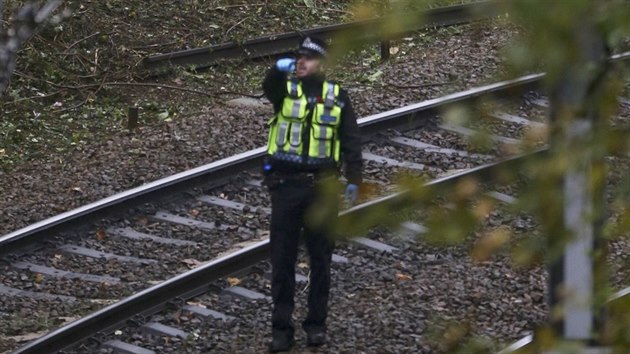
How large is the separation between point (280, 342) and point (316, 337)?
0.75ft

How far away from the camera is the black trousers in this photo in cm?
749

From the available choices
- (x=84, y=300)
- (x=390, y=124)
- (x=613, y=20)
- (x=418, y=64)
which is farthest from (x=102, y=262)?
(x=613, y=20)

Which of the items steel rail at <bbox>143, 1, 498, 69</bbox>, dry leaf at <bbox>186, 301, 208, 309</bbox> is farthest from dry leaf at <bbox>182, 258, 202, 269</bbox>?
steel rail at <bbox>143, 1, 498, 69</bbox>

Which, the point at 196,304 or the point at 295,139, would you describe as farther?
the point at 196,304

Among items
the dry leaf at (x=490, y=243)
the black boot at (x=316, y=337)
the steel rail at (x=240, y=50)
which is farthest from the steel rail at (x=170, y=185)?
the dry leaf at (x=490, y=243)

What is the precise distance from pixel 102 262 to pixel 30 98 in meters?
4.98

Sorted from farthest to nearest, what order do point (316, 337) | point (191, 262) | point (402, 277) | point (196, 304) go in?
point (191, 262)
point (402, 277)
point (196, 304)
point (316, 337)

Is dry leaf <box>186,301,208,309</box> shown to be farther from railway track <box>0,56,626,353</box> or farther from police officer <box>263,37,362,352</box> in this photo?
police officer <box>263,37,362,352</box>

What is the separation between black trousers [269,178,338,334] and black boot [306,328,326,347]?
0.08ft

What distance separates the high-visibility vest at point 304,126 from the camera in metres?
7.46

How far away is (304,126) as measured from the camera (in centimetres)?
748

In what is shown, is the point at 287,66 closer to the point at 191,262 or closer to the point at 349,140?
the point at 349,140

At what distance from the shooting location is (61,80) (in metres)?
14.5

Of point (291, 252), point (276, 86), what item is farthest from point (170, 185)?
point (276, 86)
